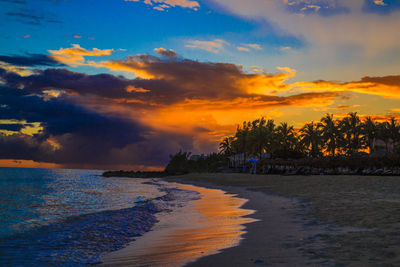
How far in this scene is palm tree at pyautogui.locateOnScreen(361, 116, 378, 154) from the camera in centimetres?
8631

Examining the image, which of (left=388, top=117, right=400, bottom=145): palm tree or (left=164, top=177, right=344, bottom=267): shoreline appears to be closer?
(left=164, top=177, right=344, bottom=267): shoreline

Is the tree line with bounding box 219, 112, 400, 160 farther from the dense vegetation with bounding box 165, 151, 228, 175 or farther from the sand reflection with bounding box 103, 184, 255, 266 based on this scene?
the sand reflection with bounding box 103, 184, 255, 266

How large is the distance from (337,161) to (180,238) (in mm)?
43612

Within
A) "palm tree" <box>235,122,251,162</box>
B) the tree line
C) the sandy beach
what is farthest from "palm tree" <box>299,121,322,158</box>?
the sandy beach

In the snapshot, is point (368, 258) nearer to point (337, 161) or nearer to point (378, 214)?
point (378, 214)

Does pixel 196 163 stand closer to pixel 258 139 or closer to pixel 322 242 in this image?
pixel 258 139

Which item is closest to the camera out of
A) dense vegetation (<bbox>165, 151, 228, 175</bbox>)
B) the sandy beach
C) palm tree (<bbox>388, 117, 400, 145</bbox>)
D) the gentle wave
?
the sandy beach

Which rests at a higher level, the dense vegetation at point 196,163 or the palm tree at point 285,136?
the palm tree at point 285,136

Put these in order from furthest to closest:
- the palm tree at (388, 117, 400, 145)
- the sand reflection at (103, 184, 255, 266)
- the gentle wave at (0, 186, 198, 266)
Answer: the palm tree at (388, 117, 400, 145) < the gentle wave at (0, 186, 198, 266) < the sand reflection at (103, 184, 255, 266)

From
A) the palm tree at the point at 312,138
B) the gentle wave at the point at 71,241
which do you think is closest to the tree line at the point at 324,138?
the palm tree at the point at 312,138

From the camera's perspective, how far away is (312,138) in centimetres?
9400

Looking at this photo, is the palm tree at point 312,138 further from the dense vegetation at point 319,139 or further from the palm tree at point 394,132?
the palm tree at point 394,132

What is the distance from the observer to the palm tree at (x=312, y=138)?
9312cm

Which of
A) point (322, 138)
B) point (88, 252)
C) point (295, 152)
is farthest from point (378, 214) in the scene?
point (322, 138)
